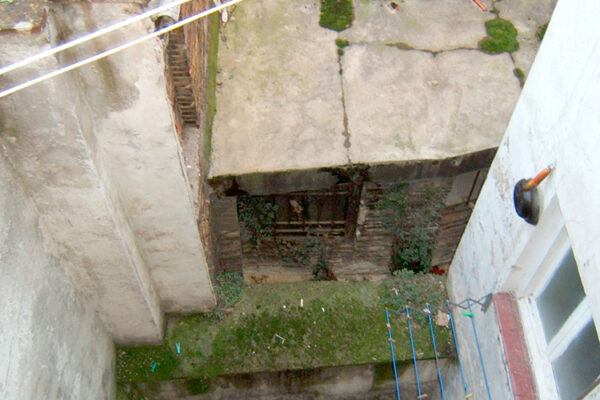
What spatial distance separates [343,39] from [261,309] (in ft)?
8.29

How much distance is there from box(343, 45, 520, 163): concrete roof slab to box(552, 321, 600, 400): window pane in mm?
1902

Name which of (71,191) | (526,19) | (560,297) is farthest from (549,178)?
(526,19)

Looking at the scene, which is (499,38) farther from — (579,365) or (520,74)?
(579,365)

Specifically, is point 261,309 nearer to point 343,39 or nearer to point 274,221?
point 274,221

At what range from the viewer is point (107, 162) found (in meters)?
2.54

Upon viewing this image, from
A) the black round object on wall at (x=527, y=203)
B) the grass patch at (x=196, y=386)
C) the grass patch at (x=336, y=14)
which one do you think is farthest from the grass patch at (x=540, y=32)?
the grass patch at (x=196, y=386)

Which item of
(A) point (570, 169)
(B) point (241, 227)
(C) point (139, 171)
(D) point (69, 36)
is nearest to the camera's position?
(D) point (69, 36)

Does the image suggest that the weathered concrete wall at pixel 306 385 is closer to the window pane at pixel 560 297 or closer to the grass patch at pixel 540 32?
the window pane at pixel 560 297

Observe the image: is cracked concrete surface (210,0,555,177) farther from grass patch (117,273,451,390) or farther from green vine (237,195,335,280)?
grass patch (117,273,451,390)

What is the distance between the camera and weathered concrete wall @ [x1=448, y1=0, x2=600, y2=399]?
6.67 ft

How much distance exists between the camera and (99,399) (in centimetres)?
333

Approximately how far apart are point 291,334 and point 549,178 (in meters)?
2.17

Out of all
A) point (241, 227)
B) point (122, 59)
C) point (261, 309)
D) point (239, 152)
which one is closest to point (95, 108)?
point (122, 59)

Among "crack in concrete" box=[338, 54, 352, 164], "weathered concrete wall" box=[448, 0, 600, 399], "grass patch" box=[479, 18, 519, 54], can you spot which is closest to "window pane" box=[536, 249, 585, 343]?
"weathered concrete wall" box=[448, 0, 600, 399]
